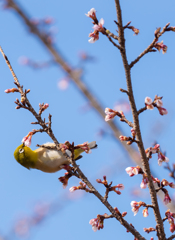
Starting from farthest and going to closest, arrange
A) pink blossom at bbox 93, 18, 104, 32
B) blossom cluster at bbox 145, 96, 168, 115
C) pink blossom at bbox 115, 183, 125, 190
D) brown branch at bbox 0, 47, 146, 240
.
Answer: pink blossom at bbox 115, 183, 125, 190 < brown branch at bbox 0, 47, 146, 240 < pink blossom at bbox 93, 18, 104, 32 < blossom cluster at bbox 145, 96, 168, 115

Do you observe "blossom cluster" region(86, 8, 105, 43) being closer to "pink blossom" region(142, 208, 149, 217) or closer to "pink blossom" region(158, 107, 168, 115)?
"pink blossom" region(158, 107, 168, 115)

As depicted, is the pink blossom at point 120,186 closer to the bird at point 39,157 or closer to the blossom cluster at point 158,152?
the blossom cluster at point 158,152

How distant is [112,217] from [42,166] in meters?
2.04

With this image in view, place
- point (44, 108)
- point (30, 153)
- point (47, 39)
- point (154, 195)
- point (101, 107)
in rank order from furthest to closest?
point (47, 39), point (30, 153), point (101, 107), point (44, 108), point (154, 195)

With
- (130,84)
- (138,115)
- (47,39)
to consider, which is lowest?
(138,115)

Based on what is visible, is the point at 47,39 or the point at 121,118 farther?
the point at 47,39

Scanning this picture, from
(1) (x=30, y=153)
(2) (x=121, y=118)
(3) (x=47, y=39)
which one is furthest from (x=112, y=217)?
(3) (x=47, y=39)

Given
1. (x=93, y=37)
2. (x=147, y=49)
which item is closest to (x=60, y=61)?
(x=93, y=37)

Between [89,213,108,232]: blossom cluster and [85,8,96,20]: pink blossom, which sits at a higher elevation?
[85,8,96,20]: pink blossom

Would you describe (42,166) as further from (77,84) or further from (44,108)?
(44,108)

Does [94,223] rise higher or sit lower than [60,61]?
lower

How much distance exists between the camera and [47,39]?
5.29m

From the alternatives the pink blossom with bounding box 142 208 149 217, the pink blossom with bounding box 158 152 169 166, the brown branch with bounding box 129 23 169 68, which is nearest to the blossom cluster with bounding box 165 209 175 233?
the pink blossom with bounding box 142 208 149 217

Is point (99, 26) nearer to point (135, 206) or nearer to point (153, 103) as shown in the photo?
point (153, 103)
